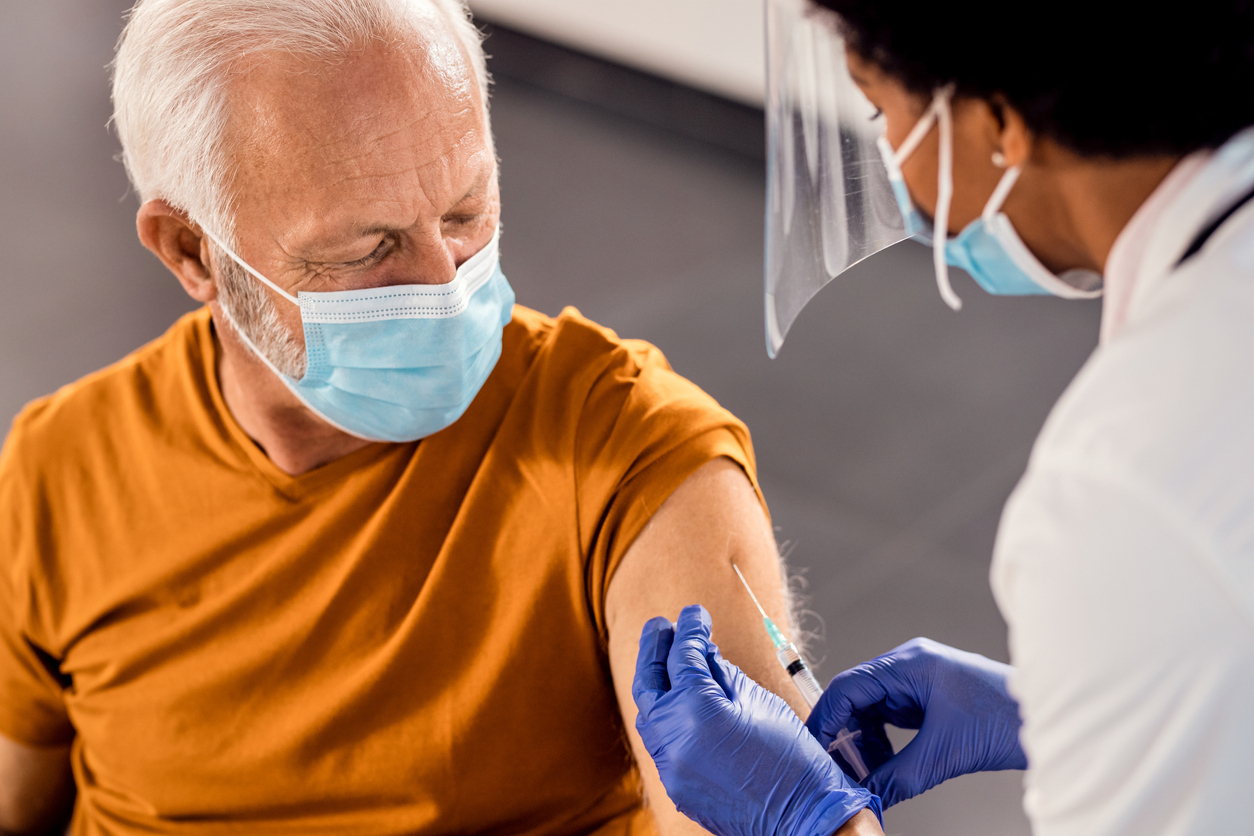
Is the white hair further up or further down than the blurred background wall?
further up

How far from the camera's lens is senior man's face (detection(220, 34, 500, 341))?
1.33 meters

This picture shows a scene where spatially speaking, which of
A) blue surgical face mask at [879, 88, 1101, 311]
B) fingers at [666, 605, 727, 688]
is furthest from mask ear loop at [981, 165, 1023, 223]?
fingers at [666, 605, 727, 688]

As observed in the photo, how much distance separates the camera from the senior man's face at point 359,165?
1.33 metres

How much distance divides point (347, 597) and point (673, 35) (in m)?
3.85

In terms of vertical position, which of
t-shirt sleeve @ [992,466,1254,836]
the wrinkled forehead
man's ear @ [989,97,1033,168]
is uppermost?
man's ear @ [989,97,1033,168]

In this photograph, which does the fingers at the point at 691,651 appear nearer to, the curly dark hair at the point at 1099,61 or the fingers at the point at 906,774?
the fingers at the point at 906,774

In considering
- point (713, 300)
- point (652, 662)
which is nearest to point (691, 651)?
point (652, 662)

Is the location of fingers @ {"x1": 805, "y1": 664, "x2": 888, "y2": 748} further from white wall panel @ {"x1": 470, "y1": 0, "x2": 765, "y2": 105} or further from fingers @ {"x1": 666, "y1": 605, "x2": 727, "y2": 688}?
white wall panel @ {"x1": 470, "y1": 0, "x2": 765, "y2": 105}

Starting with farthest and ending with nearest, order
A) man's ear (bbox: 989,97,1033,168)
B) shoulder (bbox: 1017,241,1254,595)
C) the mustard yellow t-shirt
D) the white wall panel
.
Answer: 1. the white wall panel
2. the mustard yellow t-shirt
3. man's ear (bbox: 989,97,1033,168)
4. shoulder (bbox: 1017,241,1254,595)

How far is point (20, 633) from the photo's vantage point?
5.39 feet

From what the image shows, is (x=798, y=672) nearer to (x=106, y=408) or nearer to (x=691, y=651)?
(x=691, y=651)

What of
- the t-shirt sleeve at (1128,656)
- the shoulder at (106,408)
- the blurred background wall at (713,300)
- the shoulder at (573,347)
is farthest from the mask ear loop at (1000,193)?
the blurred background wall at (713,300)

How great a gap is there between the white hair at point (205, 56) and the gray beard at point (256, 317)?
2.3 inches

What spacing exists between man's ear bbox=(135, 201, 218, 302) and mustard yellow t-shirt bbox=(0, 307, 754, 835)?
166 mm
